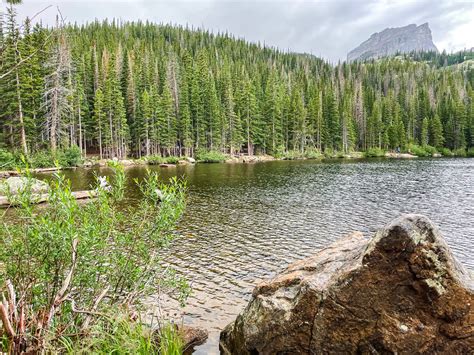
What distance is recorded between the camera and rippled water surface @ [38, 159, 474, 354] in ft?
44.6

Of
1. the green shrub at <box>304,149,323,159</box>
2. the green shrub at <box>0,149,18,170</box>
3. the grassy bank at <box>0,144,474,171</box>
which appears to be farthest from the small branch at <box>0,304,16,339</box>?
the green shrub at <box>304,149,323,159</box>

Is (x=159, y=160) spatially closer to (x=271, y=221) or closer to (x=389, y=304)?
(x=271, y=221)

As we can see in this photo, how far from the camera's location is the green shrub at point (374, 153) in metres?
102

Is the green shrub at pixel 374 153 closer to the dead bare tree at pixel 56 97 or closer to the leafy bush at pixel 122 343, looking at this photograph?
the dead bare tree at pixel 56 97

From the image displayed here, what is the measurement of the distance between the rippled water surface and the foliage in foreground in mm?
3225

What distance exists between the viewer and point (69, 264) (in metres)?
6.92

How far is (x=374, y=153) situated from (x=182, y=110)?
5432 centimetres

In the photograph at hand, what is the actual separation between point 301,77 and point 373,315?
13560cm

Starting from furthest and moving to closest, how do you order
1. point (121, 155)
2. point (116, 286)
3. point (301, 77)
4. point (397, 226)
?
point (301, 77) → point (121, 155) → point (116, 286) → point (397, 226)

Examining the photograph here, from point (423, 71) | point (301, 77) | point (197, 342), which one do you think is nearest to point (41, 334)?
point (197, 342)

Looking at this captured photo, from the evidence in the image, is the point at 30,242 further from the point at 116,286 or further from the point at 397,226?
the point at 397,226

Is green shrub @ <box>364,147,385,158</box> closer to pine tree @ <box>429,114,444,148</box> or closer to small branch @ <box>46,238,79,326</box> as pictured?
pine tree @ <box>429,114,444,148</box>

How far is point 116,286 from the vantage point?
7.60 meters

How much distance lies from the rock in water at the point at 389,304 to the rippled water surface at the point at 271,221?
3507mm
